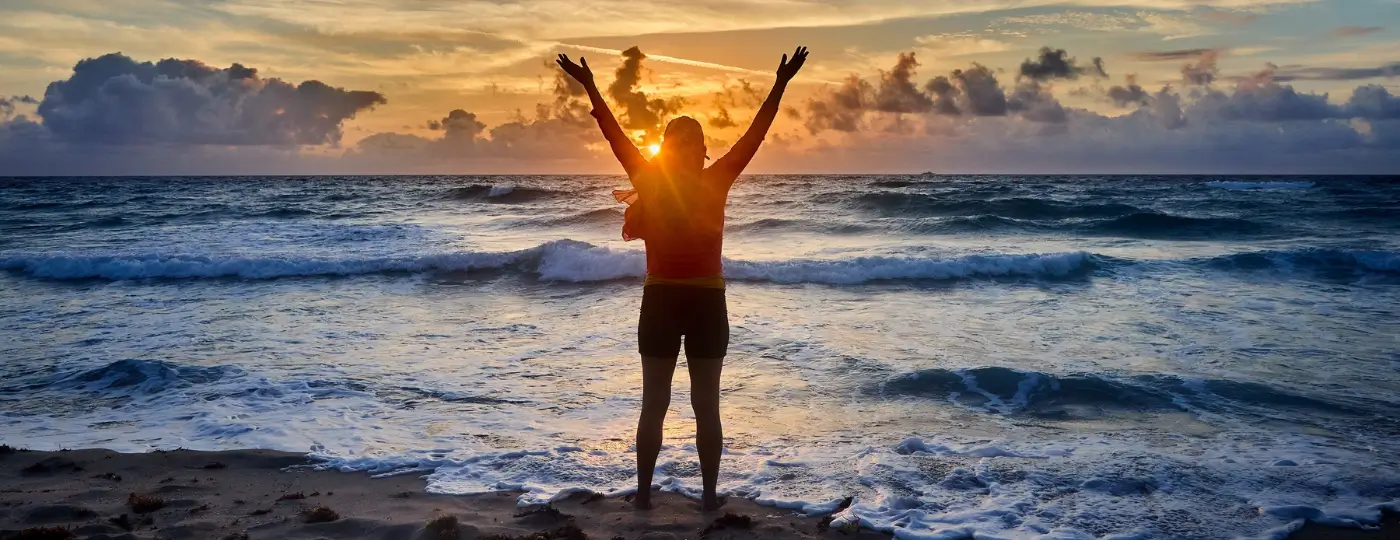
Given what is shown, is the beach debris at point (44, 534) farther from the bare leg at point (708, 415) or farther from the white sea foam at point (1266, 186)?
the white sea foam at point (1266, 186)

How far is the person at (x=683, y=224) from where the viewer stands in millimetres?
3963

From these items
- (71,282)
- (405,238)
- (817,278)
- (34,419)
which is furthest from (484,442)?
(405,238)

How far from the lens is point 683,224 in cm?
399

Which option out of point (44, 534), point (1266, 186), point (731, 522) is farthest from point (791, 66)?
point (1266, 186)

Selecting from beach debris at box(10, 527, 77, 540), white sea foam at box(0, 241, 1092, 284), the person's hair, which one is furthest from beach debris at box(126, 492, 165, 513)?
white sea foam at box(0, 241, 1092, 284)

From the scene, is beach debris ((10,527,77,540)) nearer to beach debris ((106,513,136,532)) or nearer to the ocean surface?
beach debris ((106,513,136,532))

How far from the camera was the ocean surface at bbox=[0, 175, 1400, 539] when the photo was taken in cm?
511

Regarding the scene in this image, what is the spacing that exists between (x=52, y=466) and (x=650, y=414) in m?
3.87

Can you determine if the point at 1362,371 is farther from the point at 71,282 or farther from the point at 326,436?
the point at 71,282

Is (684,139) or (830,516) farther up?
(684,139)

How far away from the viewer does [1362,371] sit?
7.96m

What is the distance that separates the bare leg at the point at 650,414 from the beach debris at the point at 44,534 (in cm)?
274

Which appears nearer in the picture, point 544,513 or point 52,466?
point 544,513

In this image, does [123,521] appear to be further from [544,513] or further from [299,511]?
[544,513]
